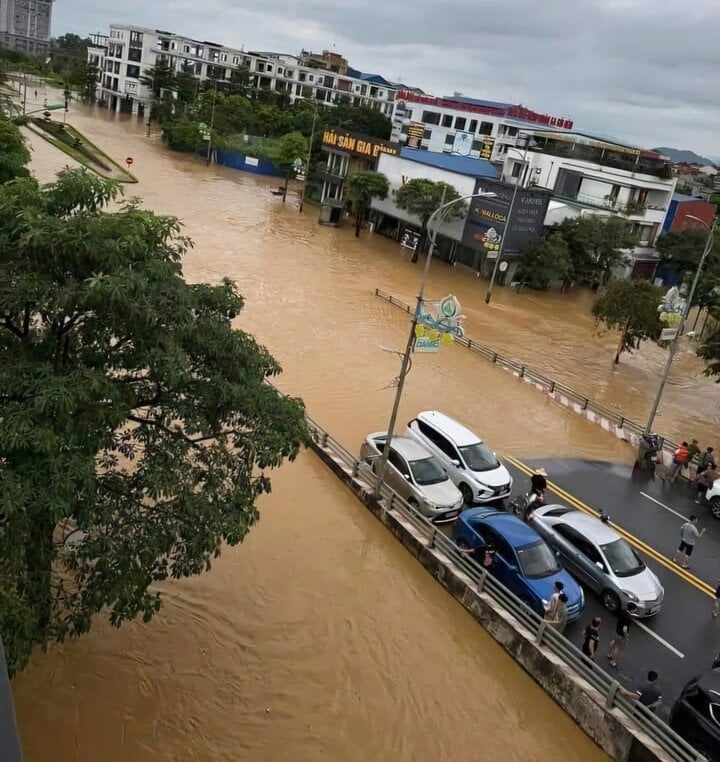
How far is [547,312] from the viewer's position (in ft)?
122

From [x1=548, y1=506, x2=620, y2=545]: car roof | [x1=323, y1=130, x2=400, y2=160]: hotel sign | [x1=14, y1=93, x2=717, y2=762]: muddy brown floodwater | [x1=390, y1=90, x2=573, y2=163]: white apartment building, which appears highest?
[x1=390, y1=90, x2=573, y2=163]: white apartment building

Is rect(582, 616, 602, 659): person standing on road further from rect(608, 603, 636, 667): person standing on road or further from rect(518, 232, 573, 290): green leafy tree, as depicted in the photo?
rect(518, 232, 573, 290): green leafy tree

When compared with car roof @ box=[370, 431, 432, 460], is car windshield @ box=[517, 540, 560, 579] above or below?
below

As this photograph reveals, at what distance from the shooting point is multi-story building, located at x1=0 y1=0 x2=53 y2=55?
602 ft

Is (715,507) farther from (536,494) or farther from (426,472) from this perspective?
(426,472)

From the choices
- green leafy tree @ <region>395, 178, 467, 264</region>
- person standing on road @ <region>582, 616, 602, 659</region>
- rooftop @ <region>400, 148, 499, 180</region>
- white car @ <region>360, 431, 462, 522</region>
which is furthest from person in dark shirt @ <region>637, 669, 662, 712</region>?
rooftop @ <region>400, 148, 499, 180</region>

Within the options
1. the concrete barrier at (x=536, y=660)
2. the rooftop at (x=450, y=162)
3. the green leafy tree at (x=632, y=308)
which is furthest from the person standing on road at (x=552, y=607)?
Answer: the rooftop at (x=450, y=162)

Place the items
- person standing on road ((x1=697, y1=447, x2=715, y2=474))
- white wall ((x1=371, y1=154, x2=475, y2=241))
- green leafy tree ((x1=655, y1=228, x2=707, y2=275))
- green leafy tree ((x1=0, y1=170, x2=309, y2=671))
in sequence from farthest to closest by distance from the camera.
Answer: green leafy tree ((x1=655, y1=228, x2=707, y2=275)) < white wall ((x1=371, y1=154, x2=475, y2=241)) < person standing on road ((x1=697, y1=447, x2=715, y2=474)) < green leafy tree ((x1=0, y1=170, x2=309, y2=671))

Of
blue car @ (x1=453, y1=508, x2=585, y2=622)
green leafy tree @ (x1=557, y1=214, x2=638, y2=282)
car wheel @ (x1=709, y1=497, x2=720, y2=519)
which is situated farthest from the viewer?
green leafy tree @ (x1=557, y1=214, x2=638, y2=282)

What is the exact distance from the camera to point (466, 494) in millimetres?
16422

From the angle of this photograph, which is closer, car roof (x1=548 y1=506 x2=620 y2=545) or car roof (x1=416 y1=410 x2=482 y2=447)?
car roof (x1=548 y1=506 x2=620 y2=545)

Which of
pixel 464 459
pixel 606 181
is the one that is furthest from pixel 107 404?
pixel 606 181

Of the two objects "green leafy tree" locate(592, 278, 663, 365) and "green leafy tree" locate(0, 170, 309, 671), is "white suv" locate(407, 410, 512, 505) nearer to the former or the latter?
"green leafy tree" locate(0, 170, 309, 671)

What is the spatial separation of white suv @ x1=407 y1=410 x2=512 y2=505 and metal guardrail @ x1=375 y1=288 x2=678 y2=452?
22.0ft
